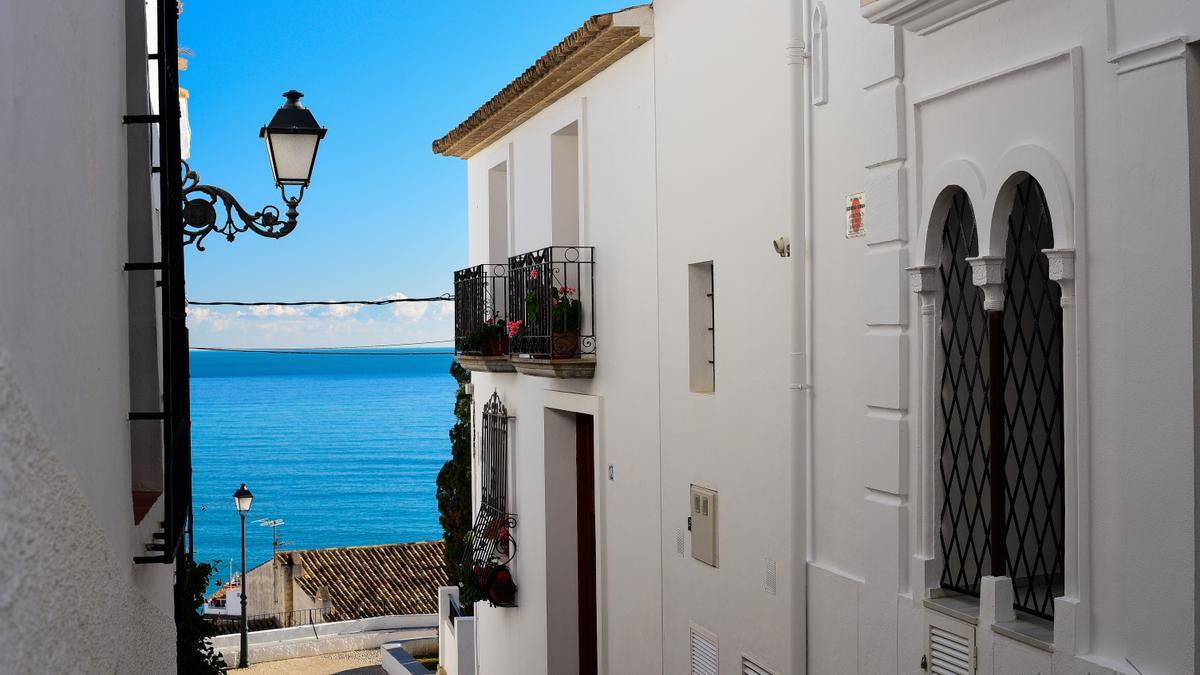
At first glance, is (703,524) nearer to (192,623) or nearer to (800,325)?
(800,325)

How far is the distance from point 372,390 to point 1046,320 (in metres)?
171

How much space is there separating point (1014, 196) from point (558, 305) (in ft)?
21.2

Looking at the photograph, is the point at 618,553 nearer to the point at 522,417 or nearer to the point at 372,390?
the point at 522,417

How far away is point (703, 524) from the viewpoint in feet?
30.5

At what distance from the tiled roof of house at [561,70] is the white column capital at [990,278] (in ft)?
16.6

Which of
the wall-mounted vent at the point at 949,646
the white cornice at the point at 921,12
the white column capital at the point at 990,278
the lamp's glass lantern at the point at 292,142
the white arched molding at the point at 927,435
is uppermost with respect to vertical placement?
the white cornice at the point at 921,12

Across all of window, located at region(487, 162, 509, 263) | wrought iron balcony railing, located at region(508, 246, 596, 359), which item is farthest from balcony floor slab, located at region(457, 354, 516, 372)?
window, located at region(487, 162, 509, 263)

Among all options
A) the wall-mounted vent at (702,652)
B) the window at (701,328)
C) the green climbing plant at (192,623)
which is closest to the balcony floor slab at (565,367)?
the window at (701,328)

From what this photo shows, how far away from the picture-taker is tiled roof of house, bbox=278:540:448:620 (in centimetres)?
3928

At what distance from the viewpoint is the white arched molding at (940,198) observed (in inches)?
233

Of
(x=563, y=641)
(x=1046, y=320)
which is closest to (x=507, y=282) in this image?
(x=563, y=641)

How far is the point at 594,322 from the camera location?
1188cm

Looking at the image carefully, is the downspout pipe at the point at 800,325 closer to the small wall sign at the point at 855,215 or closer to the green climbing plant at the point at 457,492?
the small wall sign at the point at 855,215

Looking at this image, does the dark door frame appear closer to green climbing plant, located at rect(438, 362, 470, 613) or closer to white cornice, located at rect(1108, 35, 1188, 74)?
green climbing plant, located at rect(438, 362, 470, 613)
